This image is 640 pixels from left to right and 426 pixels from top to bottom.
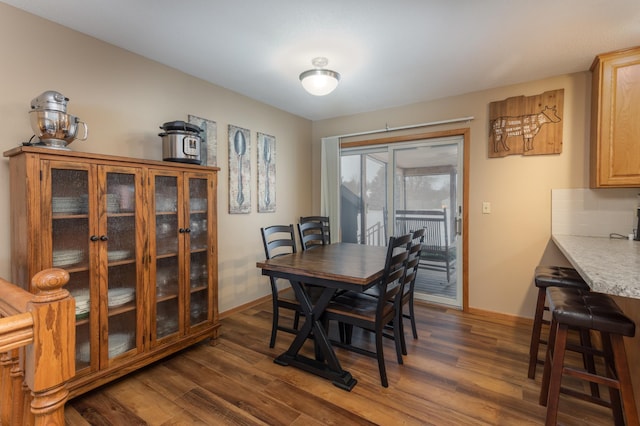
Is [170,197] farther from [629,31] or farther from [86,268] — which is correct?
[629,31]

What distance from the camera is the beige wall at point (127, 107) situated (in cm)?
186

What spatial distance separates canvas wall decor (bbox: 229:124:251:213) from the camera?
324 centimetres

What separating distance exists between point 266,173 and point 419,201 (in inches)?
74.6

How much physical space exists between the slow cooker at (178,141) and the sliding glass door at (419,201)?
225cm

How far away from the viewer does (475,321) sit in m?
3.08

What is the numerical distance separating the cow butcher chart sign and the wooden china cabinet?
2.86m

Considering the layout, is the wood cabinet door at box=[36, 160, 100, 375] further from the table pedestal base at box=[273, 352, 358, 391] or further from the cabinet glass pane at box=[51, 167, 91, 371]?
the table pedestal base at box=[273, 352, 358, 391]

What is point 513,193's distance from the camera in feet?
10.1

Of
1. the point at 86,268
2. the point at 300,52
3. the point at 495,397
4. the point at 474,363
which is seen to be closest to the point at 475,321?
the point at 474,363

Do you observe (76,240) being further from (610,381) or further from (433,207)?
(433,207)

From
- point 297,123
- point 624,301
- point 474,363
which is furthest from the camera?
point 297,123

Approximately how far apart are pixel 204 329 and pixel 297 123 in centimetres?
285

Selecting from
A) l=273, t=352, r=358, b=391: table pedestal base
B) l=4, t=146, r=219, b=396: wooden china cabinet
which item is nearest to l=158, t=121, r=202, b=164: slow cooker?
l=4, t=146, r=219, b=396: wooden china cabinet

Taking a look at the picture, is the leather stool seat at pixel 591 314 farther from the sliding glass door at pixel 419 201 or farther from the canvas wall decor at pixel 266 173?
the canvas wall decor at pixel 266 173
